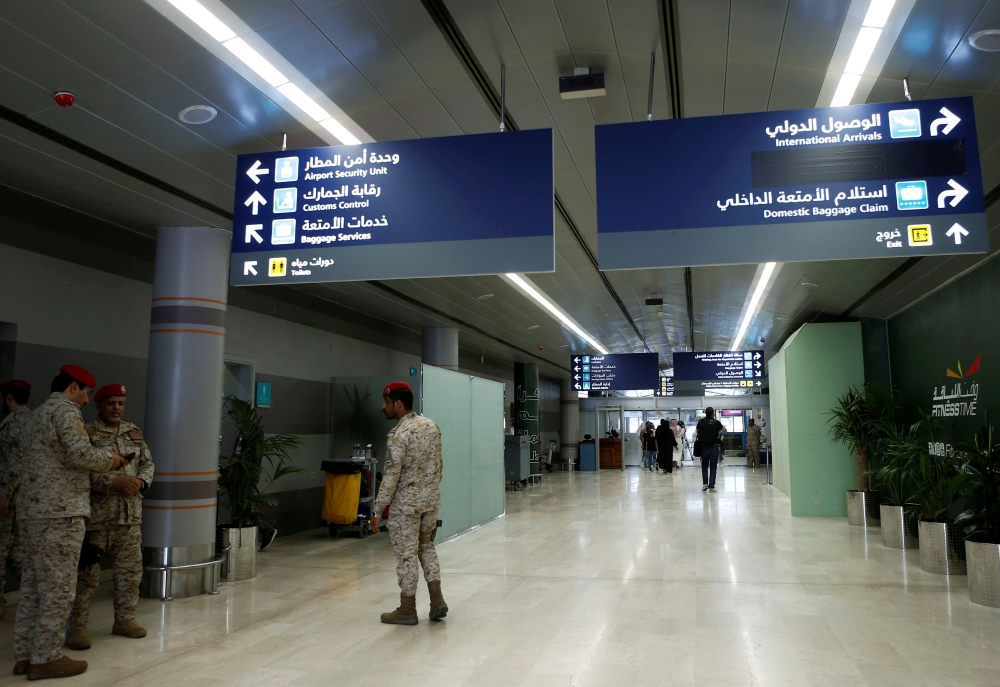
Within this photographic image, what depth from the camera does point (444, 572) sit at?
6156 mm

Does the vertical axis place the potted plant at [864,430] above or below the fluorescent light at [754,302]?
below

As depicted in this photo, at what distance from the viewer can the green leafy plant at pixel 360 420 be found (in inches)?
391

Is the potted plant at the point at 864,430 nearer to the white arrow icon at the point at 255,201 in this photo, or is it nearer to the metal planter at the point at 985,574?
the metal planter at the point at 985,574

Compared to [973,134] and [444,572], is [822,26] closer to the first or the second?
[973,134]

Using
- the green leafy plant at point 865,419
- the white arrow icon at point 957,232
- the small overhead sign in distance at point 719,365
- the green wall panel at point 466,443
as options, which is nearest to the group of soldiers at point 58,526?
the green wall panel at point 466,443

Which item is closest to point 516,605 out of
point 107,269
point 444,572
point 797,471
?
point 444,572

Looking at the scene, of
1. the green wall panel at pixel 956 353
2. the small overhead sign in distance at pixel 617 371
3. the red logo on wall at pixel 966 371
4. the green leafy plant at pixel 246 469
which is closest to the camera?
the green leafy plant at pixel 246 469

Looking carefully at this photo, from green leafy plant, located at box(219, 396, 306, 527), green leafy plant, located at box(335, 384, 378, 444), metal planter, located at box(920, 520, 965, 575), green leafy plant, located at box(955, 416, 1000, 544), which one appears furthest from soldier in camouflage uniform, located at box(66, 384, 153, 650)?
metal planter, located at box(920, 520, 965, 575)

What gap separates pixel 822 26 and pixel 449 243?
2180 millimetres

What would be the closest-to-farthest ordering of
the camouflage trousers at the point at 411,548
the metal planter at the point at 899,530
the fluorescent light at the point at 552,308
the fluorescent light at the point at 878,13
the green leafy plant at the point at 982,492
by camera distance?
1. the fluorescent light at the point at 878,13
2. the camouflage trousers at the point at 411,548
3. the green leafy plant at the point at 982,492
4. the metal planter at the point at 899,530
5. the fluorescent light at the point at 552,308

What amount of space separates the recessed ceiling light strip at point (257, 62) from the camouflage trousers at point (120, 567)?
9.24 feet

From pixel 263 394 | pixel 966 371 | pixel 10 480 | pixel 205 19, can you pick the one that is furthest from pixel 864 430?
pixel 10 480

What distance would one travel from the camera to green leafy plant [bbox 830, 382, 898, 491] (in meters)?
8.78

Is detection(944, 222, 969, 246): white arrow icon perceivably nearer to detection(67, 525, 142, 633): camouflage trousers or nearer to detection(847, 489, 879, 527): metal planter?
detection(67, 525, 142, 633): camouflage trousers
